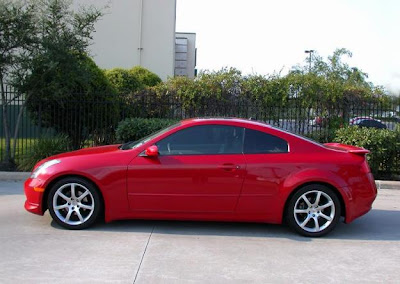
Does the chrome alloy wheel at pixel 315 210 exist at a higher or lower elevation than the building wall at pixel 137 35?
lower

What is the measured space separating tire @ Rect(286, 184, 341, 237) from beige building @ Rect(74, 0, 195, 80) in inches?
795

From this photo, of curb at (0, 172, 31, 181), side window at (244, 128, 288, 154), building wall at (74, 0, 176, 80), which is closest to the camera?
side window at (244, 128, 288, 154)

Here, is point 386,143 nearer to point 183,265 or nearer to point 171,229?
point 171,229

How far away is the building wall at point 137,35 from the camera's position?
24.7 metres

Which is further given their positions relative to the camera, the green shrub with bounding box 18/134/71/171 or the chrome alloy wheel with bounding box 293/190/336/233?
the green shrub with bounding box 18/134/71/171

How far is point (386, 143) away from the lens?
1004 centimetres

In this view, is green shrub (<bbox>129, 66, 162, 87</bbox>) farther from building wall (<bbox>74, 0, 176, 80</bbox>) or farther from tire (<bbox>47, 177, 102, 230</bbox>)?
tire (<bbox>47, 177, 102, 230</bbox>)

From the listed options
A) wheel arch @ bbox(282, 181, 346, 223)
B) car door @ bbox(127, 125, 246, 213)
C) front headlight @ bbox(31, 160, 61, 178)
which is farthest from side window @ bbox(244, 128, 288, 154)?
front headlight @ bbox(31, 160, 61, 178)

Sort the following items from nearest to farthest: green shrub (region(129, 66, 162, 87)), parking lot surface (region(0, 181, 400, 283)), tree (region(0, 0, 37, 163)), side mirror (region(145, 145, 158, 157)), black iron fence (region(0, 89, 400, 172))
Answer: parking lot surface (region(0, 181, 400, 283)), side mirror (region(145, 145, 158, 157)), tree (region(0, 0, 37, 163)), black iron fence (region(0, 89, 400, 172)), green shrub (region(129, 66, 162, 87))

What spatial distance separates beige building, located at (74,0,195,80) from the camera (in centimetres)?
2473

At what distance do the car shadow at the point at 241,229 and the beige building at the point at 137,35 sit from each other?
64.4 feet

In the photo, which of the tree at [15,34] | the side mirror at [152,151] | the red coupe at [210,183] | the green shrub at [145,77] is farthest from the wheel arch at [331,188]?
the green shrub at [145,77]

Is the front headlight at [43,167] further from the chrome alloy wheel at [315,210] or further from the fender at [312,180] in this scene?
the chrome alloy wheel at [315,210]

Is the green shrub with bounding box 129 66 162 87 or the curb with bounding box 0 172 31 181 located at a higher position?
the green shrub with bounding box 129 66 162 87
